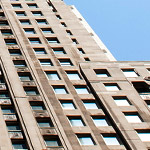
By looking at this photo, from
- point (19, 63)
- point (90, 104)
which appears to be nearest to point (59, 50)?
point (19, 63)

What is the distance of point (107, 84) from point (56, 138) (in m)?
11.8

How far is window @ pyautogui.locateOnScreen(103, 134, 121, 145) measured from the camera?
37.5m

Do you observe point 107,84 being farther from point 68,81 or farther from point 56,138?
point 56,138

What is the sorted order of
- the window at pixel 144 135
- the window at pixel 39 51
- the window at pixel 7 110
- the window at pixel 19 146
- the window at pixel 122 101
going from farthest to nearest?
the window at pixel 39 51 < the window at pixel 122 101 < the window at pixel 7 110 < the window at pixel 144 135 < the window at pixel 19 146

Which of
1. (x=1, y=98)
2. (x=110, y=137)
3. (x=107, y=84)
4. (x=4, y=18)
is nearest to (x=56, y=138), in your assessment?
(x=110, y=137)

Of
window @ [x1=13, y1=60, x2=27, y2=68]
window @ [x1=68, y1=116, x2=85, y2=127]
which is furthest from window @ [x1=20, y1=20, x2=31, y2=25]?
window @ [x1=68, y1=116, x2=85, y2=127]

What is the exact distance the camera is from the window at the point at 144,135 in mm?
38125

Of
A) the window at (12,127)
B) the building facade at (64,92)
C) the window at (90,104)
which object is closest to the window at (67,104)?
the building facade at (64,92)

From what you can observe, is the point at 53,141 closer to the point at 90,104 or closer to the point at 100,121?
the point at 100,121

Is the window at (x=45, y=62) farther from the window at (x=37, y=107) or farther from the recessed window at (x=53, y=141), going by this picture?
the recessed window at (x=53, y=141)

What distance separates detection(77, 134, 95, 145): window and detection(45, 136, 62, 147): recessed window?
2233mm

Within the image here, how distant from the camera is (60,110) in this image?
1578 inches

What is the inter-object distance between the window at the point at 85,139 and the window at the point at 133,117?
5.15 m

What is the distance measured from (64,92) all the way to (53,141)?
853 cm
